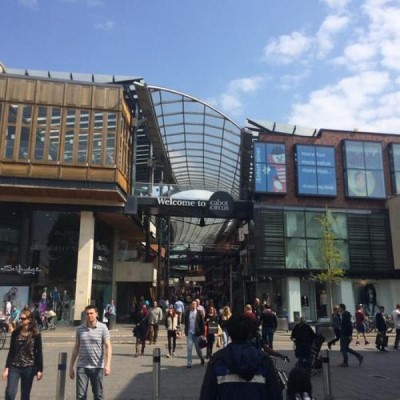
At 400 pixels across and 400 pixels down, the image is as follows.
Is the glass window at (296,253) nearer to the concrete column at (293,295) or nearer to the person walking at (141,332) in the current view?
the concrete column at (293,295)

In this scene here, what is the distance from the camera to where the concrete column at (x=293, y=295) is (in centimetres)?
3105

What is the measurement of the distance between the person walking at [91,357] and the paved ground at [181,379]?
2.60 meters

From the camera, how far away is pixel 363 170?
3309 cm

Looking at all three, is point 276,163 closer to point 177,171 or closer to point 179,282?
point 177,171

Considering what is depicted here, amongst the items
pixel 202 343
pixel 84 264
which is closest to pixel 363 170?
pixel 84 264

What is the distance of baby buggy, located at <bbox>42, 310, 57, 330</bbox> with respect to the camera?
24.8m

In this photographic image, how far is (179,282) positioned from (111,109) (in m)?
63.4

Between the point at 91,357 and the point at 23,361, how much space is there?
0.92 m

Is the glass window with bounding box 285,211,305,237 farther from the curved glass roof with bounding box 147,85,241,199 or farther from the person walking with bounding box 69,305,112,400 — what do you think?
the person walking with bounding box 69,305,112,400

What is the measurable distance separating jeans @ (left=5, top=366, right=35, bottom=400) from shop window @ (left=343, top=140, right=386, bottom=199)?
97.2ft

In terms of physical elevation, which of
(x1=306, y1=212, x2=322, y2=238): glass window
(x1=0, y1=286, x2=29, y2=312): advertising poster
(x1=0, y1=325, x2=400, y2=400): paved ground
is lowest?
(x1=0, y1=325, x2=400, y2=400): paved ground

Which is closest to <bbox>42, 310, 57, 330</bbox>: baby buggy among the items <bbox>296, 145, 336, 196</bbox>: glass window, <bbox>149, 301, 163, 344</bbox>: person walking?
<bbox>149, 301, 163, 344</bbox>: person walking

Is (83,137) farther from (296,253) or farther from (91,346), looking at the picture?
(91,346)

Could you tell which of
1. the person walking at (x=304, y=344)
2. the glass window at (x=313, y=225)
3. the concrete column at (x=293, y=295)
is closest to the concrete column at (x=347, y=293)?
the concrete column at (x=293, y=295)
